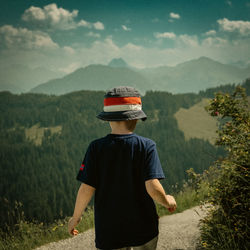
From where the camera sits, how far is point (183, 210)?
5652 millimetres

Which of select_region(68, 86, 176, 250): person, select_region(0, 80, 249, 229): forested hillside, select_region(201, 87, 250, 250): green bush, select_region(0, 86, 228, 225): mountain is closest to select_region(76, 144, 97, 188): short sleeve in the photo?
select_region(68, 86, 176, 250): person

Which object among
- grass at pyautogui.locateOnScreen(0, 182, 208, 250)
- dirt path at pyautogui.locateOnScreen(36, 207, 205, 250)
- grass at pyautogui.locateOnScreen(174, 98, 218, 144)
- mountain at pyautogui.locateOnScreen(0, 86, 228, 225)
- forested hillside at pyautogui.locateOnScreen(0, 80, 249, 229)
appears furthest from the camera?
grass at pyautogui.locateOnScreen(174, 98, 218, 144)

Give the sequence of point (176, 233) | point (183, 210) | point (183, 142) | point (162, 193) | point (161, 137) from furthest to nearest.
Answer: point (161, 137) → point (183, 142) → point (183, 210) → point (176, 233) → point (162, 193)

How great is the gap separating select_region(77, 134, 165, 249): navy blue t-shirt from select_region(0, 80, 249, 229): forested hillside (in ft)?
54.3

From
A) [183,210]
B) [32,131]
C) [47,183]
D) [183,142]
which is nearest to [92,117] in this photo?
[32,131]

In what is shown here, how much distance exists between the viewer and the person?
5.44 feet

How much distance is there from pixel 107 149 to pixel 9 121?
20536cm

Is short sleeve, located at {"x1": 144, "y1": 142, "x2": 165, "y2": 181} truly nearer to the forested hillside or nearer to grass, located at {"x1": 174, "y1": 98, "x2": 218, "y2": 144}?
the forested hillside

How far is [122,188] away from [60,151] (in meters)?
122

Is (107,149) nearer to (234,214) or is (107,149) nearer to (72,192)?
(234,214)

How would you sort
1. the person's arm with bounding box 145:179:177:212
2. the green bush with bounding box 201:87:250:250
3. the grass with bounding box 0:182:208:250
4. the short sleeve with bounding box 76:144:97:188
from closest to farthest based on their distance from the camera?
1. the person's arm with bounding box 145:179:177:212
2. the short sleeve with bounding box 76:144:97:188
3. the green bush with bounding box 201:87:250:250
4. the grass with bounding box 0:182:208:250

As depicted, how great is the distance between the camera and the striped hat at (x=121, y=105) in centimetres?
165

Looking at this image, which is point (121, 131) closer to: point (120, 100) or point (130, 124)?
point (130, 124)

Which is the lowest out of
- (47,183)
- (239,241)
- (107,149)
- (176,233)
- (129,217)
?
(47,183)
